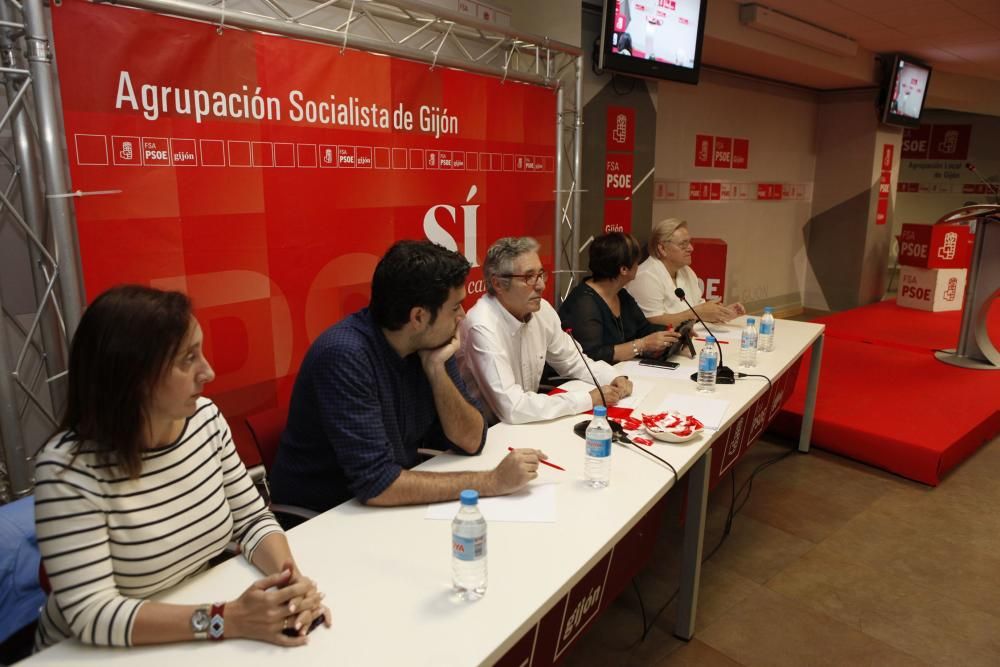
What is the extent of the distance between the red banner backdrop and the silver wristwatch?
63.0 inches

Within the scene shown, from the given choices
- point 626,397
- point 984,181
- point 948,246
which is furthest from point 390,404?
point 984,181

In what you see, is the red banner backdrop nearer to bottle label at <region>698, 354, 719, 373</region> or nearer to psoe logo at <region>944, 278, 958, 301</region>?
bottle label at <region>698, 354, 719, 373</region>

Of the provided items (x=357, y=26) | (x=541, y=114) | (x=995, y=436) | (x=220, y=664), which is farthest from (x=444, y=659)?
(x=995, y=436)

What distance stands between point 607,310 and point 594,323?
0.16 meters

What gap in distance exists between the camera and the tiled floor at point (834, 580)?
6.91 ft

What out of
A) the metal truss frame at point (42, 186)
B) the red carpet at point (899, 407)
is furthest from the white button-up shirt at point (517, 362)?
the red carpet at point (899, 407)

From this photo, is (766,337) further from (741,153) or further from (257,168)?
(741,153)

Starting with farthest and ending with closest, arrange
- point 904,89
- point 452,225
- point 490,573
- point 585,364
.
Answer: point 904,89 < point 452,225 < point 585,364 < point 490,573

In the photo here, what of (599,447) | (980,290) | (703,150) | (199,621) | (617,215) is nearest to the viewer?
(199,621)

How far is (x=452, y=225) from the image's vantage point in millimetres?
3480

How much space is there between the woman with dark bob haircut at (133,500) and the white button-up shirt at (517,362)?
101cm

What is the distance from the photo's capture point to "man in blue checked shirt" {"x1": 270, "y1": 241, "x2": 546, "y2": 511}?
151 cm

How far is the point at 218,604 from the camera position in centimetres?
107

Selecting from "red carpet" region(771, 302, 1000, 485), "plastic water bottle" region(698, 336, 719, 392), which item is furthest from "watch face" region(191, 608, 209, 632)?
"red carpet" region(771, 302, 1000, 485)
